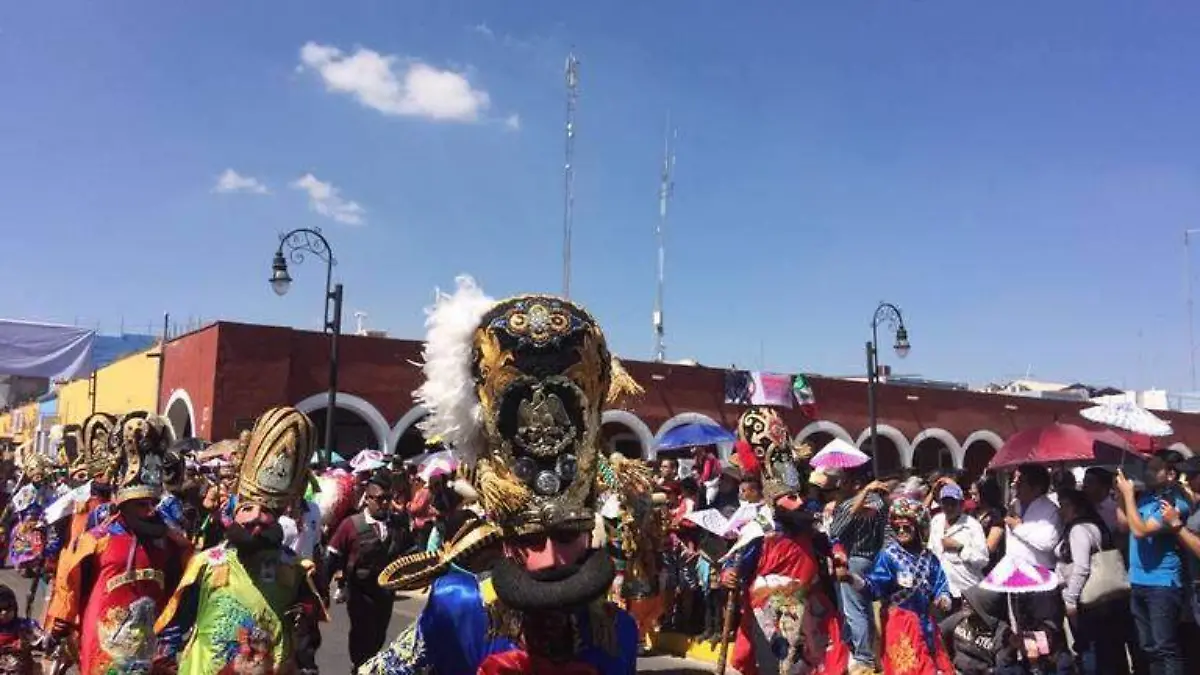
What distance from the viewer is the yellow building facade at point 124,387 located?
2677 centimetres

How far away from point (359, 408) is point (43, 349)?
263 inches

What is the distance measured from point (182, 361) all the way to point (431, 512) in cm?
1715

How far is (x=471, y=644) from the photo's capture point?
2.92m

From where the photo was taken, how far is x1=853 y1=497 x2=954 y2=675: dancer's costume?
→ 245 inches

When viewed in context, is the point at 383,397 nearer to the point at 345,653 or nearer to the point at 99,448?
the point at 345,653

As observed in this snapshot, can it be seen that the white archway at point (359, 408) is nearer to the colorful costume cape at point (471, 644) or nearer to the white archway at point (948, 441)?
the white archway at point (948, 441)

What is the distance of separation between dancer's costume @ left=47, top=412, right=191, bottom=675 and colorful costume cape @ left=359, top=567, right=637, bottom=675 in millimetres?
2992

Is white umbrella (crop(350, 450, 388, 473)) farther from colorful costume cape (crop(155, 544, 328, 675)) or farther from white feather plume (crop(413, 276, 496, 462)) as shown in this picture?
white feather plume (crop(413, 276, 496, 462))

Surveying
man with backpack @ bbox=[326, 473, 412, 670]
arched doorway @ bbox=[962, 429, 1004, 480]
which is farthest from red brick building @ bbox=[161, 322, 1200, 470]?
man with backpack @ bbox=[326, 473, 412, 670]

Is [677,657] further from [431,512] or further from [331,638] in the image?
[331,638]

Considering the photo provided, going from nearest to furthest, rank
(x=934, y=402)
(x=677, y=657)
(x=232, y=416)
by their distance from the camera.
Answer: (x=677, y=657) → (x=232, y=416) → (x=934, y=402)

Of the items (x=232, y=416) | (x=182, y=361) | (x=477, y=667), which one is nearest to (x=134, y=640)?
(x=477, y=667)

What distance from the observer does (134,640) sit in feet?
17.3

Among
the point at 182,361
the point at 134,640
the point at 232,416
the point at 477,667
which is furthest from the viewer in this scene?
the point at 182,361
